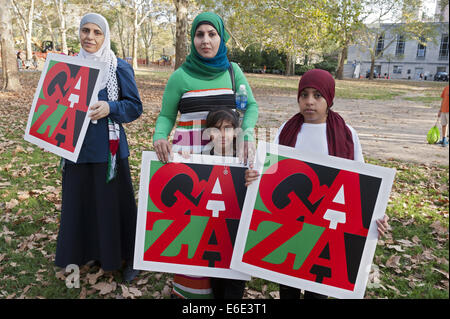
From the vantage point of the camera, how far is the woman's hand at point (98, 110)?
8.47 feet

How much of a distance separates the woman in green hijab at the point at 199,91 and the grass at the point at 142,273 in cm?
153

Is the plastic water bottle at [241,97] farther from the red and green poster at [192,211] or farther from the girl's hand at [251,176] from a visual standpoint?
the girl's hand at [251,176]

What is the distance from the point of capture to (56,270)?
3336 mm

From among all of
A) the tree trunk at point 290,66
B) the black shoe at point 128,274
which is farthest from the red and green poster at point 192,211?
the tree trunk at point 290,66

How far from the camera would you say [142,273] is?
3344 mm

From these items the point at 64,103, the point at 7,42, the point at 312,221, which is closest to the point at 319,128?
the point at 312,221

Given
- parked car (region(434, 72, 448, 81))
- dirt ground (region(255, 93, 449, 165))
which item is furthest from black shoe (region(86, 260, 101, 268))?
parked car (region(434, 72, 448, 81))

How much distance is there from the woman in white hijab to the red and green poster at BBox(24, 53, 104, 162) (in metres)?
0.10

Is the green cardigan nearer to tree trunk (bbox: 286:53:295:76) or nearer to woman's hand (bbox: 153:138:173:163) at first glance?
woman's hand (bbox: 153:138:173:163)

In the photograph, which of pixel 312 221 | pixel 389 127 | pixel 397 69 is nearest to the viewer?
pixel 312 221

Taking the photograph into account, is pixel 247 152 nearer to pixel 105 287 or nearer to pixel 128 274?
pixel 128 274

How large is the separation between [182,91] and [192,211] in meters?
0.83
